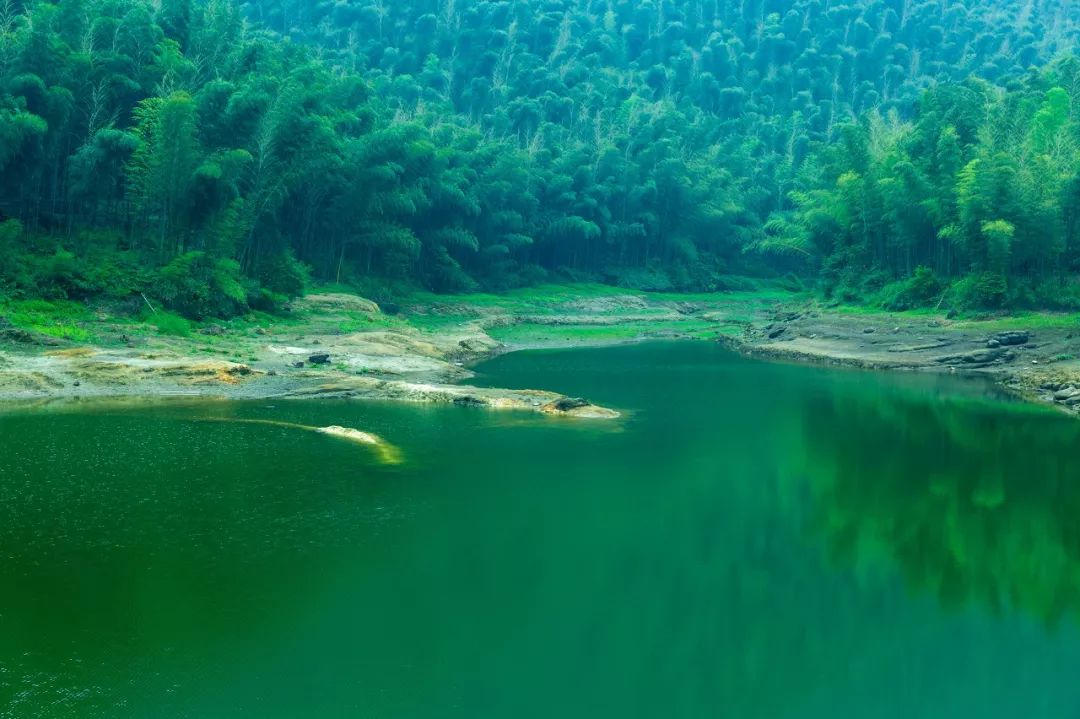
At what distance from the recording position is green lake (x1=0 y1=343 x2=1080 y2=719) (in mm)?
11547

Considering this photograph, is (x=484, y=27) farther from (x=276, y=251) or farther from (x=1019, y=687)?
(x=1019, y=687)

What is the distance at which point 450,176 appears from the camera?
63375 mm

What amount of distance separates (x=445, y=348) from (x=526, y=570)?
28.7 meters

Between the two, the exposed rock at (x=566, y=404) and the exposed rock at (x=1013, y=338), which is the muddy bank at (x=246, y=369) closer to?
the exposed rock at (x=566, y=404)

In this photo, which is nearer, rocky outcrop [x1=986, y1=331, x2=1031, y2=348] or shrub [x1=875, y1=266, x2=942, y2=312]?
rocky outcrop [x1=986, y1=331, x2=1031, y2=348]

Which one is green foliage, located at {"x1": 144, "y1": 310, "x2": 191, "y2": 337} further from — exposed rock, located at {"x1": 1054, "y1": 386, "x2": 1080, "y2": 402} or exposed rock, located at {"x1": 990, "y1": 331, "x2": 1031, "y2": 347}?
exposed rock, located at {"x1": 990, "y1": 331, "x2": 1031, "y2": 347}

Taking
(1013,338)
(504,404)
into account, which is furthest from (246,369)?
(1013,338)

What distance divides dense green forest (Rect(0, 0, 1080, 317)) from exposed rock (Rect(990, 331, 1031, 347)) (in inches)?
158

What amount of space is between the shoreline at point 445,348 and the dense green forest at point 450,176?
2.82m

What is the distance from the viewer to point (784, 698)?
11.7 metres

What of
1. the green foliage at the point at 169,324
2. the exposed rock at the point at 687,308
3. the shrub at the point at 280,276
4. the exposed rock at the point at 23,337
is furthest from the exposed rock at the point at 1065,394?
the exposed rock at the point at 687,308

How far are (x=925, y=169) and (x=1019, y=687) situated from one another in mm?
47036

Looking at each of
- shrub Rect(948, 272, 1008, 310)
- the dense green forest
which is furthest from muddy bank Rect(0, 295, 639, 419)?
shrub Rect(948, 272, 1008, 310)

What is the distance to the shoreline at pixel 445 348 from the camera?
2994 centimetres
